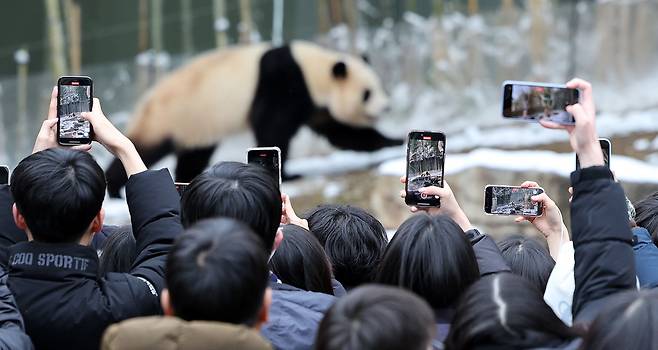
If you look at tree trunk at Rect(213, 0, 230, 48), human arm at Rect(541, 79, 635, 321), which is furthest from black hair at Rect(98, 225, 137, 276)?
tree trunk at Rect(213, 0, 230, 48)

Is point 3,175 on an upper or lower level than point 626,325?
upper

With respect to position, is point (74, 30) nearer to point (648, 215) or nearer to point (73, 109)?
point (73, 109)

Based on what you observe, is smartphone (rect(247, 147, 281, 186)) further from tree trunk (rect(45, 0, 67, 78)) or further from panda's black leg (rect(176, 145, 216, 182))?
tree trunk (rect(45, 0, 67, 78))

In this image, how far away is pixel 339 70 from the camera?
593 centimetres

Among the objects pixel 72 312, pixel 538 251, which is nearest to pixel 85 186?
pixel 72 312

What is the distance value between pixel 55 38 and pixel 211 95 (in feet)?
3.55

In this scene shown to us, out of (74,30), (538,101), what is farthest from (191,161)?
(538,101)

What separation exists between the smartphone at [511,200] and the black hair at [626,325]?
33.5 inches

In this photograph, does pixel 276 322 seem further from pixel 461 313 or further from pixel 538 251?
pixel 538 251

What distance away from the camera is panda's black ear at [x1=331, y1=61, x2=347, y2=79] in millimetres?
5879

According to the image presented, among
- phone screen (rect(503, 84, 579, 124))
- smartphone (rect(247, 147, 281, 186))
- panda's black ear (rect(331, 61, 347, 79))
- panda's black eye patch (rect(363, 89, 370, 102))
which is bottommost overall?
smartphone (rect(247, 147, 281, 186))

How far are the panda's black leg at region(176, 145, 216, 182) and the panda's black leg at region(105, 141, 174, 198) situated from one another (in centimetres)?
10

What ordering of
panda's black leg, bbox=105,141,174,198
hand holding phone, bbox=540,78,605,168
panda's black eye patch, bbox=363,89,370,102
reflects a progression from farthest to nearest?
panda's black eye patch, bbox=363,89,370,102 → panda's black leg, bbox=105,141,174,198 → hand holding phone, bbox=540,78,605,168

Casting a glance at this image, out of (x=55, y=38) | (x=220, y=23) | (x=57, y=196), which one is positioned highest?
(x=220, y=23)
